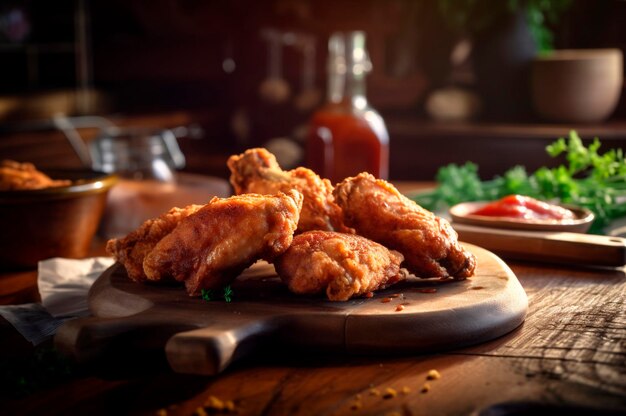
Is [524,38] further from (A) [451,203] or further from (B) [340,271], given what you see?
(B) [340,271]

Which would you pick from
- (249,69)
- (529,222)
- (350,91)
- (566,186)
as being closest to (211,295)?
(529,222)

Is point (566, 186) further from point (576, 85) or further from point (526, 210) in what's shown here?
point (576, 85)

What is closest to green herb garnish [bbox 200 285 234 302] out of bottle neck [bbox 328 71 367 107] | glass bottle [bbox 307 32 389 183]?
glass bottle [bbox 307 32 389 183]

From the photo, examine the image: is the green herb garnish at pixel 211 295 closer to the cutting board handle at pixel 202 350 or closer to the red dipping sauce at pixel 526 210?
the cutting board handle at pixel 202 350

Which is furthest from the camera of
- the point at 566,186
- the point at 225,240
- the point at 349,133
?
the point at 349,133

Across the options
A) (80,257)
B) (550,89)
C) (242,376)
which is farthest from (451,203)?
(550,89)
